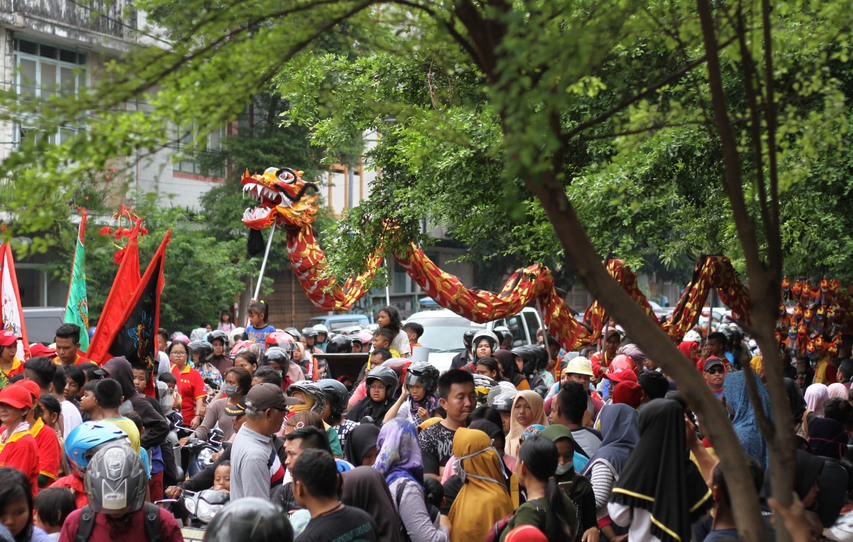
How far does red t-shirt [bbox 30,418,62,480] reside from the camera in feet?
18.1

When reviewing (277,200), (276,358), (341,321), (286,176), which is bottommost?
(341,321)

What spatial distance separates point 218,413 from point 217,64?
16.4 ft

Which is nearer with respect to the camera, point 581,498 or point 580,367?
point 581,498

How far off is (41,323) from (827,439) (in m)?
13.8

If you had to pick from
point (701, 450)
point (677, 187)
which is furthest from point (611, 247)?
point (701, 450)

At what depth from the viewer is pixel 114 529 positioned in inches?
164

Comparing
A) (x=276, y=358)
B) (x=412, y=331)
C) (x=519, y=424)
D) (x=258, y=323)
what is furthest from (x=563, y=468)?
(x=258, y=323)

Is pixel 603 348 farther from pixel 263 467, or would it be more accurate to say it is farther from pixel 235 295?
pixel 235 295

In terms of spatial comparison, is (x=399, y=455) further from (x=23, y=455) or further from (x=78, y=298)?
(x=78, y=298)

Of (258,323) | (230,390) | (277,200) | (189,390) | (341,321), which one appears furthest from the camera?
(341,321)

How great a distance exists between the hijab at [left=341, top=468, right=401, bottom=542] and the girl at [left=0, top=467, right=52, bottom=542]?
1566mm

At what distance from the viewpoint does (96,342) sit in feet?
29.8

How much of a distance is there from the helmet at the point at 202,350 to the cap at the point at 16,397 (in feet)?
18.8

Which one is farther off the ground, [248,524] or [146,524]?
[248,524]
